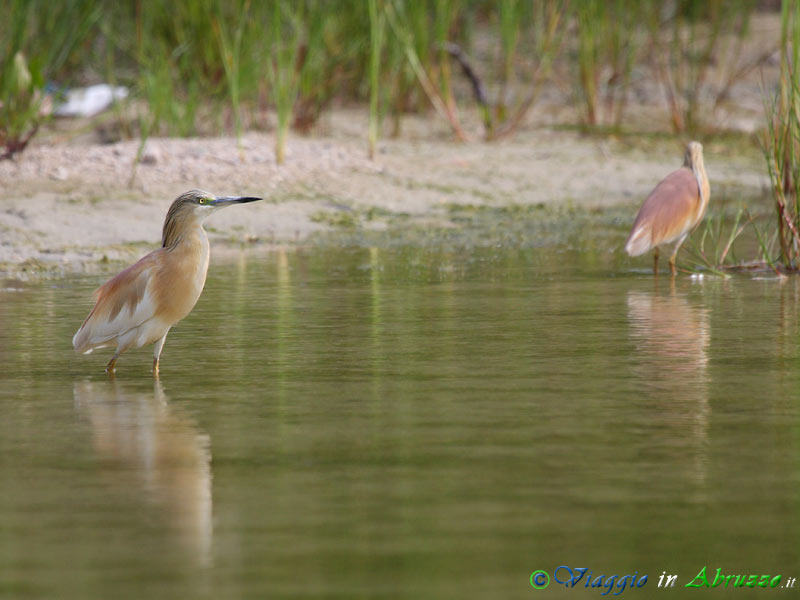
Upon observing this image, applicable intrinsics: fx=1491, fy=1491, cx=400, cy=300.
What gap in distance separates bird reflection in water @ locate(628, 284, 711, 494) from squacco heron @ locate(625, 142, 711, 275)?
0.79 m

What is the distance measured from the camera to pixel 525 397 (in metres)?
4.72

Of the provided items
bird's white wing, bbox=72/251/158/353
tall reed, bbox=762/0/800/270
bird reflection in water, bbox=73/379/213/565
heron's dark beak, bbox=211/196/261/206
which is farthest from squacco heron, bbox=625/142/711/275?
bird reflection in water, bbox=73/379/213/565

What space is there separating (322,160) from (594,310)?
5714mm

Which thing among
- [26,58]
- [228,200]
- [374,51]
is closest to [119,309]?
[228,200]

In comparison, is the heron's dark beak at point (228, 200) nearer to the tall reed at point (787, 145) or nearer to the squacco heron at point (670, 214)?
the tall reed at point (787, 145)

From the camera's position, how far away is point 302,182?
453 inches

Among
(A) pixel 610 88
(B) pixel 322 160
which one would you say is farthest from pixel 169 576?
(A) pixel 610 88

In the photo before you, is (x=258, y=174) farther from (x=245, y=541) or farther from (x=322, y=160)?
(x=245, y=541)

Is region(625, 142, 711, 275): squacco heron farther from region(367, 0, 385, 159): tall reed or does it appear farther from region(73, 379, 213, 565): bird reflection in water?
region(73, 379, 213, 565): bird reflection in water

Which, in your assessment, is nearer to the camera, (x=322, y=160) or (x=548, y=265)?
(x=548, y=265)

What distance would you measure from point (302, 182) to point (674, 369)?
6.64 metres

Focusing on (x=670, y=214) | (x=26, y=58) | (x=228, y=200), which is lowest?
(x=670, y=214)

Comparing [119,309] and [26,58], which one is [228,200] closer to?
[119,309]

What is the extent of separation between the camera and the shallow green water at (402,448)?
3016 millimetres
